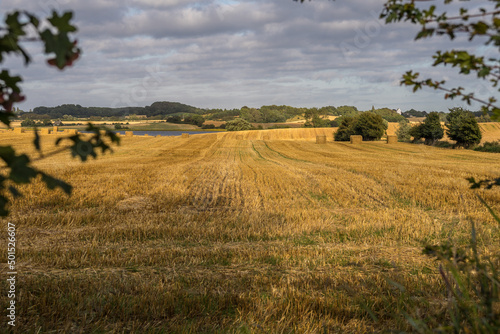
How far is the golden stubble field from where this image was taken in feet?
15.4

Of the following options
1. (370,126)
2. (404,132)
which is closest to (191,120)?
(370,126)

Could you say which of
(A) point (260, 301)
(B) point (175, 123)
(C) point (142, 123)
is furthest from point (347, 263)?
(B) point (175, 123)

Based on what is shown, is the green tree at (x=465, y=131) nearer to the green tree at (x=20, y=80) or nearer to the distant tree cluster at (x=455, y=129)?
the distant tree cluster at (x=455, y=129)

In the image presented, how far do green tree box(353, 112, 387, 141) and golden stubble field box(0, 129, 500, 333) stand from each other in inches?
2253

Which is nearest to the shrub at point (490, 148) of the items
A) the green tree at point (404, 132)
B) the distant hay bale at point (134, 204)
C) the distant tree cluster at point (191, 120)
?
the green tree at point (404, 132)

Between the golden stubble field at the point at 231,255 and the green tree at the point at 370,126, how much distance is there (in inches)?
2253

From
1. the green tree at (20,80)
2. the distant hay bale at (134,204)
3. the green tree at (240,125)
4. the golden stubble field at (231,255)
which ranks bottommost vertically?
the green tree at (240,125)

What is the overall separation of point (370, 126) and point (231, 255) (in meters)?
69.1

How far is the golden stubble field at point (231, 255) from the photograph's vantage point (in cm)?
471

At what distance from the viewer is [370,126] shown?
237ft

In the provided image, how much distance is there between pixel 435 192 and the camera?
49.4 ft

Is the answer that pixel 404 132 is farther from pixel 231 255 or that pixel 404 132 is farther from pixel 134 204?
pixel 231 255

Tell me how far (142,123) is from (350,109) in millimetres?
82967

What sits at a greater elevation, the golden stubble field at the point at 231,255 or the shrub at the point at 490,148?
the golden stubble field at the point at 231,255
